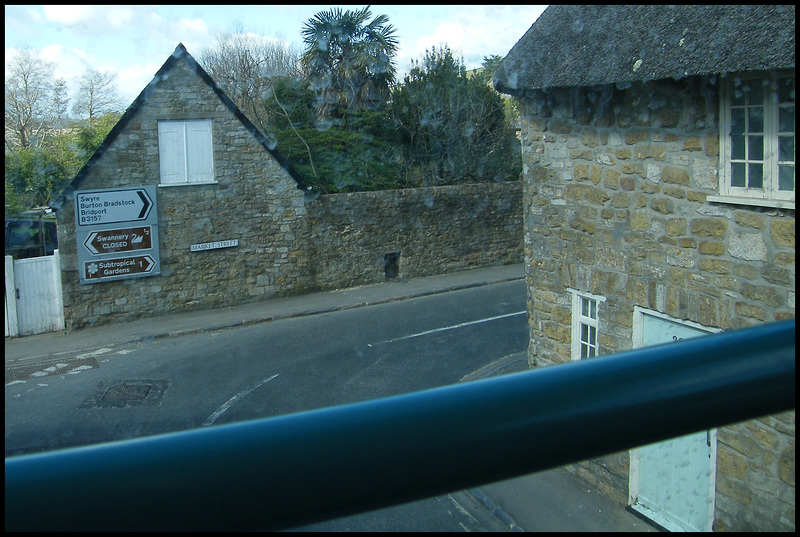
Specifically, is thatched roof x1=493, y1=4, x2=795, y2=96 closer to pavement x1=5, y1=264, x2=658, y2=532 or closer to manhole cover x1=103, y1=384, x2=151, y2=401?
pavement x1=5, y1=264, x2=658, y2=532

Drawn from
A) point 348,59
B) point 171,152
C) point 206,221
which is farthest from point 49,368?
point 348,59

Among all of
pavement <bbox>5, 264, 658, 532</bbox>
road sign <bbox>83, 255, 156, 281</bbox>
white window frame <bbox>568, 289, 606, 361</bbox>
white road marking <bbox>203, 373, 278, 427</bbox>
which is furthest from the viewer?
road sign <bbox>83, 255, 156, 281</bbox>

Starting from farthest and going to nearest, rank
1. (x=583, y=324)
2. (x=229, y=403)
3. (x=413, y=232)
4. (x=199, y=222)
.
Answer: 1. (x=413, y=232)
2. (x=199, y=222)
3. (x=229, y=403)
4. (x=583, y=324)

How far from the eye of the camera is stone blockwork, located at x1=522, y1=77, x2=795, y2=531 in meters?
4.15

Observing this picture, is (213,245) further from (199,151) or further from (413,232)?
(413,232)

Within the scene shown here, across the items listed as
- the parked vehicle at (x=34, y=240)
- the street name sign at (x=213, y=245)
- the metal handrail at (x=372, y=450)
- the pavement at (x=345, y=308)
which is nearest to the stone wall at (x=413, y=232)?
the pavement at (x=345, y=308)

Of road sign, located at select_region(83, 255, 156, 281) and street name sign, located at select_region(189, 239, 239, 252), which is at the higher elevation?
street name sign, located at select_region(189, 239, 239, 252)

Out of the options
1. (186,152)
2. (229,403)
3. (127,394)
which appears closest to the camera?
(229,403)

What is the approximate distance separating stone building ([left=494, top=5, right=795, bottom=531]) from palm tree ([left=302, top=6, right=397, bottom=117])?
10.6 ft

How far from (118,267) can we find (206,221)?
157 cm

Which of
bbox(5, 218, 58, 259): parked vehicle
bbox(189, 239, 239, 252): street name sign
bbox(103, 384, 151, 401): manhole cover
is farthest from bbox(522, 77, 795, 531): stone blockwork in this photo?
bbox(5, 218, 58, 259): parked vehicle

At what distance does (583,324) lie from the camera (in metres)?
5.73

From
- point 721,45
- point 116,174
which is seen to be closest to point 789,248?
point 721,45

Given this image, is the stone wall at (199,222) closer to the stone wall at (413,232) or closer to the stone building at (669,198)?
the stone wall at (413,232)
